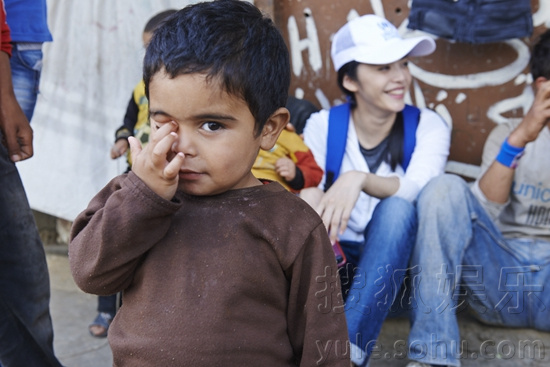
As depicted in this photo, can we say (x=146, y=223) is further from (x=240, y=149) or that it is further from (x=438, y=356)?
(x=438, y=356)

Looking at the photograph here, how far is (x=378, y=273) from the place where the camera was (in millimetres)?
2535

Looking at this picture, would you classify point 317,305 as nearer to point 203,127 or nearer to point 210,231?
point 210,231

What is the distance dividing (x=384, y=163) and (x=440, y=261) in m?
0.68

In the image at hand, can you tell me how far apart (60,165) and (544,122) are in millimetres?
3041

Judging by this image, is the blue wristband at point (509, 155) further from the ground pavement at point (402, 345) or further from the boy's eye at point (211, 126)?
the boy's eye at point (211, 126)

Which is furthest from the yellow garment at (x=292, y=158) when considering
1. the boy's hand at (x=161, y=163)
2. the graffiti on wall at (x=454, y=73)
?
the boy's hand at (x=161, y=163)

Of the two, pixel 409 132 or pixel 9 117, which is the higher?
pixel 9 117

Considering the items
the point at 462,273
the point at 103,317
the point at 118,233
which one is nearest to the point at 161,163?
the point at 118,233

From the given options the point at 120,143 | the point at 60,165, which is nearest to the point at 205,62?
the point at 120,143

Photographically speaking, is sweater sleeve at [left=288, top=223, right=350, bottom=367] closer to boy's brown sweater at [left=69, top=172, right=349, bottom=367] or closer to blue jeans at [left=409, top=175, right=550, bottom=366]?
boy's brown sweater at [left=69, top=172, right=349, bottom=367]

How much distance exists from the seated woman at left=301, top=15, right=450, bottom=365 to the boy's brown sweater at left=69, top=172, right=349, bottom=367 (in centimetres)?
115

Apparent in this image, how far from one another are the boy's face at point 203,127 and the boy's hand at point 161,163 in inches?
0.6

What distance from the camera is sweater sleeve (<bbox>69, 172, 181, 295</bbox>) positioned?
1.36 meters

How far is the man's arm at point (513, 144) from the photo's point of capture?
2729mm
